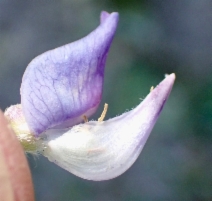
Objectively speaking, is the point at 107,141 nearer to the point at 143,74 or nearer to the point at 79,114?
the point at 79,114

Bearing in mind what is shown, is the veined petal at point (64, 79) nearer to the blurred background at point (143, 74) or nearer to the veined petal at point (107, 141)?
the veined petal at point (107, 141)

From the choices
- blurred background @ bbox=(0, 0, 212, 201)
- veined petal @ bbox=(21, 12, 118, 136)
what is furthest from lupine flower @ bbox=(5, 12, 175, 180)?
blurred background @ bbox=(0, 0, 212, 201)

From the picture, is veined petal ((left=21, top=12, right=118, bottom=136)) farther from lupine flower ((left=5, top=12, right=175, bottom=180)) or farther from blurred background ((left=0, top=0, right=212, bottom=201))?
blurred background ((left=0, top=0, right=212, bottom=201))

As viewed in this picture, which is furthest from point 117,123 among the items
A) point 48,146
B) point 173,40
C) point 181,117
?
point 173,40

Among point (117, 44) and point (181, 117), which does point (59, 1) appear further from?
point (181, 117)

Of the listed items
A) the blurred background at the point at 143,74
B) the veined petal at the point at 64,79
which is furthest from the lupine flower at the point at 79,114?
the blurred background at the point at 143,74

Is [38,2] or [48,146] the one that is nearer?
[48,146]
